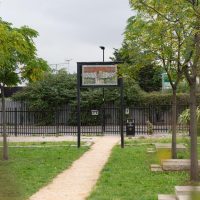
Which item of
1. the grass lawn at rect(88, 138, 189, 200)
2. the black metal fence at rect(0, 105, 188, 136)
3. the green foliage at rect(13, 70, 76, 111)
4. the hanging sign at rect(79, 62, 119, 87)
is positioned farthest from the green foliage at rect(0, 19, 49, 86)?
the green foliage at rect(13, 70, 76, 111)

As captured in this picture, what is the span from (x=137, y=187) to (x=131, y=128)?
1796 cm

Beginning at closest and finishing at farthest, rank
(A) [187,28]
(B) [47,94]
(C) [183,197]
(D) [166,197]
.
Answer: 1. (C) [183,197]
2. (D) [166,197]
3. (A) [187,28]
4. (B) [47,94]

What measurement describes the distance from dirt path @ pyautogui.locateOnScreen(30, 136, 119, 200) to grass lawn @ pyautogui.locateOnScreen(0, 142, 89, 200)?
213mm

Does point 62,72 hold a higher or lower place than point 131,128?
higher

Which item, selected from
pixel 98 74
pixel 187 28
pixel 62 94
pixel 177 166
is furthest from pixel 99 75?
pixel 62 94

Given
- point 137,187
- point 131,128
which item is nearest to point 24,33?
point 137,187

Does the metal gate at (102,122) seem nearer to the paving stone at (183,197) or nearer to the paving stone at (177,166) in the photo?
the paving stone at (177,166)

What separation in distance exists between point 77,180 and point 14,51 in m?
5.47

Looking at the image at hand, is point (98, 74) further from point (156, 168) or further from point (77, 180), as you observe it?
point (77, 180)

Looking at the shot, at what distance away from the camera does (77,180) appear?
13062 mm

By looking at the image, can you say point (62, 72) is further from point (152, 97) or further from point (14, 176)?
point (14, 176)

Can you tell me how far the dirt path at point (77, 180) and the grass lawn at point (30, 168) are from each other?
0.70ft

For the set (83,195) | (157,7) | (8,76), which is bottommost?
(83,195)

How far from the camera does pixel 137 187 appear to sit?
37.7 ft
